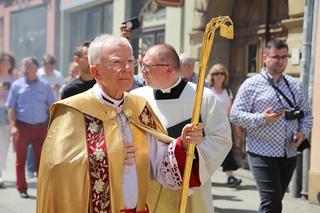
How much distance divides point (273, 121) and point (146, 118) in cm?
175

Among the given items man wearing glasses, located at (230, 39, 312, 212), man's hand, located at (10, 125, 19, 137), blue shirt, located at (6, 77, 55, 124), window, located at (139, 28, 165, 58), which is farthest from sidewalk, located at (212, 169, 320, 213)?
window, located at (139, 28, 165, 58)

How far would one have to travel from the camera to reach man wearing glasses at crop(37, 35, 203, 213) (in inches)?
104

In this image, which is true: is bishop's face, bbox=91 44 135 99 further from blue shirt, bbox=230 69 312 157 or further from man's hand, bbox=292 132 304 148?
man's hand, bbox=292 132 304 148

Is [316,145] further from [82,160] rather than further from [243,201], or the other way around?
[82,160]

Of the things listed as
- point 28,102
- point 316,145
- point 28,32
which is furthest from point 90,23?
point 316,145

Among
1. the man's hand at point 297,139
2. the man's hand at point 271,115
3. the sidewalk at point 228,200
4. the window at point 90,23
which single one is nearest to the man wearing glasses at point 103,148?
the man's hand at point 271,115

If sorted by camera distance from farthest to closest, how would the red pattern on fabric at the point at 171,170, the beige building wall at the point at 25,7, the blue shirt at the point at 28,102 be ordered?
the beige building wall at the point at 25,7, the blue shirt at the point at 28,102, the red pattern on fabric at the point at 171,170

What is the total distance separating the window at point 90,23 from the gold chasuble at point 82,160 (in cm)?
1139

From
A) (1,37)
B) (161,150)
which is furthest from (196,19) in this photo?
(1,37)

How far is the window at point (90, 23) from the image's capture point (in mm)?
14273

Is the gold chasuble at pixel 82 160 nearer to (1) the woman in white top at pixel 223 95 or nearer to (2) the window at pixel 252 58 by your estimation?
(1) the woman in white top at pixel 223 95

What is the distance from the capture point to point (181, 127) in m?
3.46

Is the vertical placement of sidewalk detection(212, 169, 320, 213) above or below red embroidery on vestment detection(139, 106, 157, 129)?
below

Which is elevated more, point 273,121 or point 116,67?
point 116,67
